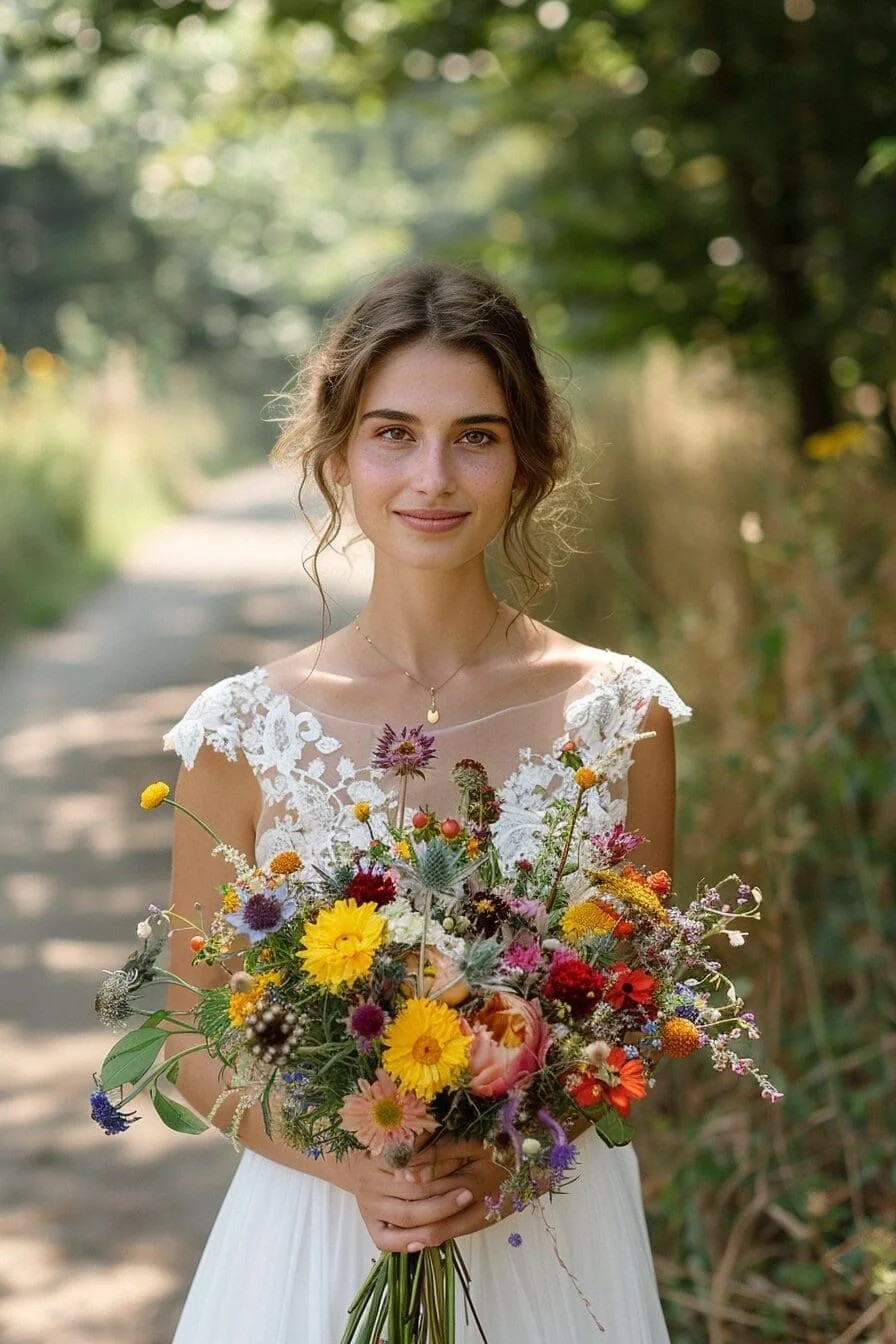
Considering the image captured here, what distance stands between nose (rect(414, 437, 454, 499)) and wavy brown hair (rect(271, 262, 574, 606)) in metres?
0.14

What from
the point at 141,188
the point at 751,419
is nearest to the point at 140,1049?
the point at 751,419

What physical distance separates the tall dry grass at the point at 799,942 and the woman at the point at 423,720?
48 cm

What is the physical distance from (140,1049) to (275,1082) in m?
0.17

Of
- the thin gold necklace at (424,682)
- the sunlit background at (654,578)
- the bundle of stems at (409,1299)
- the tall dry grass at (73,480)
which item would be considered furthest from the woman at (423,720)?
the tall dry grass at (73,480)

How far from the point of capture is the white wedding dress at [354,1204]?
201 centimetres

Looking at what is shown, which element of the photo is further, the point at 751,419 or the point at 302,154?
the point at 302,154

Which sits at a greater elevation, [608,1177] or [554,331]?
[554,331]

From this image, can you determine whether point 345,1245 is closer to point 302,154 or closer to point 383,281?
point 383,281

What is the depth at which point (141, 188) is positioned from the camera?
85.1 feet

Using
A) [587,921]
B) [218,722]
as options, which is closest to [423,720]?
[218,722]

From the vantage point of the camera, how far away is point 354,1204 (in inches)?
79.9

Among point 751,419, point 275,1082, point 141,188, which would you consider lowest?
point 275,1082

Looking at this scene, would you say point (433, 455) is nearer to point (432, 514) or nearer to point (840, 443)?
point (432, 514)

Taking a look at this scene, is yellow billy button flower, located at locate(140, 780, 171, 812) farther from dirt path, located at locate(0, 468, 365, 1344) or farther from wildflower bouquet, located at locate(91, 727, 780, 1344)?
dirt path, located at locate(0, 468, 365, 1344)
